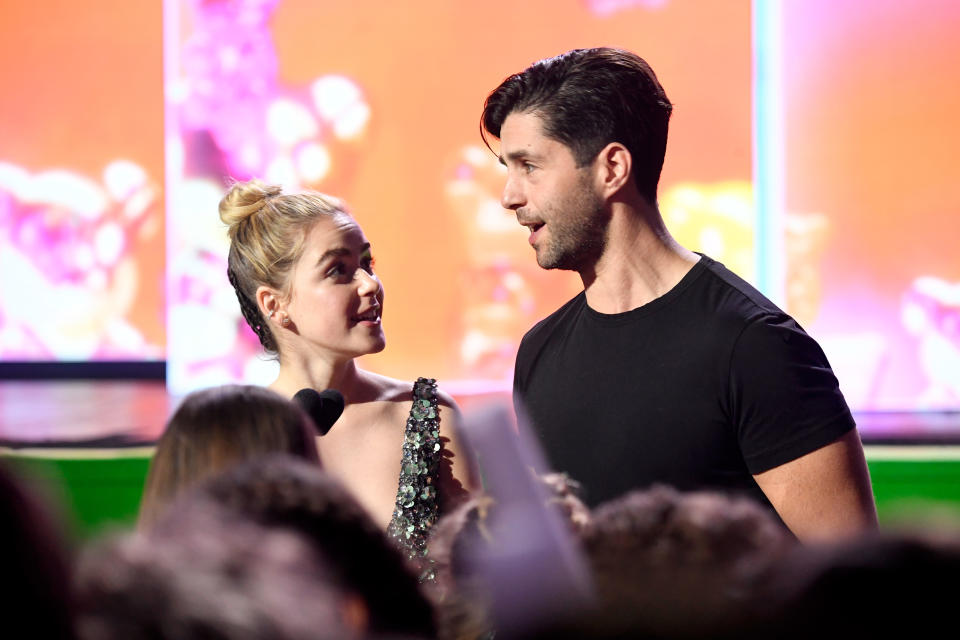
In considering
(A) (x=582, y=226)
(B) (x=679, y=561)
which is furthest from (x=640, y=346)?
(B) (x=679, y=561)

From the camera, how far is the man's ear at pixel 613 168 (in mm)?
1743

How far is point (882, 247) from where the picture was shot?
3.11 metres

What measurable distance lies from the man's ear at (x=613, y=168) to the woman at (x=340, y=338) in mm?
442

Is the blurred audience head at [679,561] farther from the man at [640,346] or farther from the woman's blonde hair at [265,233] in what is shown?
the woman's blonde hair at [265,233]

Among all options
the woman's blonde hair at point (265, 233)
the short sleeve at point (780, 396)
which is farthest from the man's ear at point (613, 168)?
the woman's blonde hair at point (265, 233)

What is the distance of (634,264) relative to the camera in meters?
1.72

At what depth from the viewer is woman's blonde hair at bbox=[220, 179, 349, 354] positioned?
70.8 inches

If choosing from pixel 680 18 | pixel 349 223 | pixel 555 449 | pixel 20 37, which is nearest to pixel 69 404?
pixel 20 37

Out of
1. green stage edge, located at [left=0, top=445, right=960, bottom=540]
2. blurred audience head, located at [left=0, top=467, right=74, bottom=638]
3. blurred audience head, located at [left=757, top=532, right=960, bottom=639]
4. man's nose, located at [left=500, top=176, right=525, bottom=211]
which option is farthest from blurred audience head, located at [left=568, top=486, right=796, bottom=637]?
green stage edge, located at [left=0, top=445, right=960, bottom=540]

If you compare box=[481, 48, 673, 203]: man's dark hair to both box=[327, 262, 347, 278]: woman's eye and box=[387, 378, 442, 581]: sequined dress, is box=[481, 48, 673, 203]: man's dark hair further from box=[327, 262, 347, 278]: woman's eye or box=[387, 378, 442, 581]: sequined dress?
box=[387, 378, 442, 581]: sequined dress

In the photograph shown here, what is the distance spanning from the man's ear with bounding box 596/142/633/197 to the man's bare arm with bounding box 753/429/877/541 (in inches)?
22.4

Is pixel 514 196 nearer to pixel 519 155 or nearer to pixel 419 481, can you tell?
pixel 519 155

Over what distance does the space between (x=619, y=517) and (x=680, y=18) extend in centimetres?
290

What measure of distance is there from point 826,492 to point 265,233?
1.06 meters
